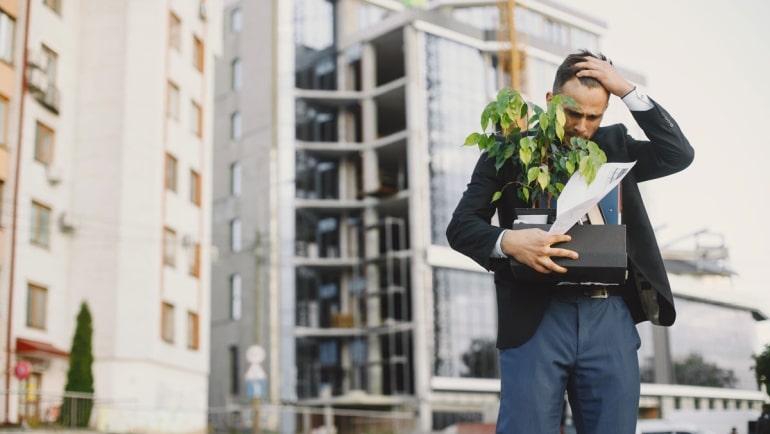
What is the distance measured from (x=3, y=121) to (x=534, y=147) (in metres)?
31.7

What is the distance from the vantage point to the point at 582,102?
11.4 ft

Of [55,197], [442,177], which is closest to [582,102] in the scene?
[55,197]

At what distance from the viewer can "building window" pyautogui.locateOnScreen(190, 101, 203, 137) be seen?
1654 inches

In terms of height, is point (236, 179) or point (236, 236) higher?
point (236, 179)

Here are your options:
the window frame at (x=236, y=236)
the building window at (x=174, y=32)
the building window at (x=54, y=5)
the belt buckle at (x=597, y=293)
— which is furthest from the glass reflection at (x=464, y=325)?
the belt buckle at (x=597, y=293)

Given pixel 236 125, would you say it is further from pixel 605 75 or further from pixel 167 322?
pixel 605 75

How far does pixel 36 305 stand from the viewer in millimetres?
33969

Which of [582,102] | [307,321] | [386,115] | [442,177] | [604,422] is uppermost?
[386,115]

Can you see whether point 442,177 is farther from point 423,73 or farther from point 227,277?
point 227,277

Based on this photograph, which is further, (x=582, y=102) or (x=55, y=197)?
(x=55, y=197)

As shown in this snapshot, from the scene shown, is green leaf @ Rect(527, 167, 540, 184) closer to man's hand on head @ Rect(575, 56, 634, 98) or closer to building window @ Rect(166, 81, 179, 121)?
man's hand on head @ Rect(575, 56, 634, 98)

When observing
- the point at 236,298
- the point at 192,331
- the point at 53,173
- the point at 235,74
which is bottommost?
the point at 192,331

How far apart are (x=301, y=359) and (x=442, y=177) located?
42.2ft

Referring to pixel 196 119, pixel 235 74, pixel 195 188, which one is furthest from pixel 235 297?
pixel 196 119
